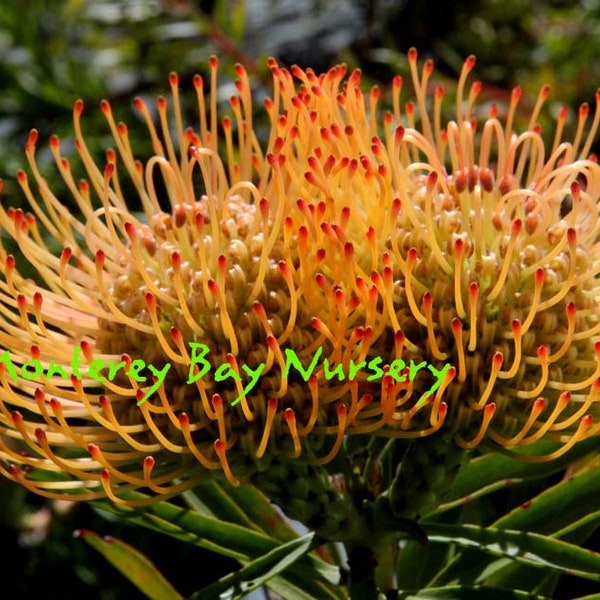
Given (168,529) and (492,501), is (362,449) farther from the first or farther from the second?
(492,501)

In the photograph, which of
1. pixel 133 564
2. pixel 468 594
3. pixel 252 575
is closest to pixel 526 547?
pixel 468 594

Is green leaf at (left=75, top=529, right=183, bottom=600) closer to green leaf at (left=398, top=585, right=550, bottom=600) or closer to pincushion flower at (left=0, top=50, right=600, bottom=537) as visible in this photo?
pincushion flower at (left=0, top=50, right=600, bottom=537)

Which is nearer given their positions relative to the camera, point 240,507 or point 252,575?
point 252,575

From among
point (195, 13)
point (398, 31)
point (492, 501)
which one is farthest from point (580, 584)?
point (398, 31)

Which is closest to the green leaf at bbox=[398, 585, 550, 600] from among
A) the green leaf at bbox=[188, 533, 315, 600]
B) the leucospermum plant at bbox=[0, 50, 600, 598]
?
the leucospermum plant at bbox=[0, 50, 600, 598]

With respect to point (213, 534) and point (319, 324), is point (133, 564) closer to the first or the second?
point (213, 534)

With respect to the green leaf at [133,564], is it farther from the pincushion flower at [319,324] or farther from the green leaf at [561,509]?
the green leaf at [561,509]
